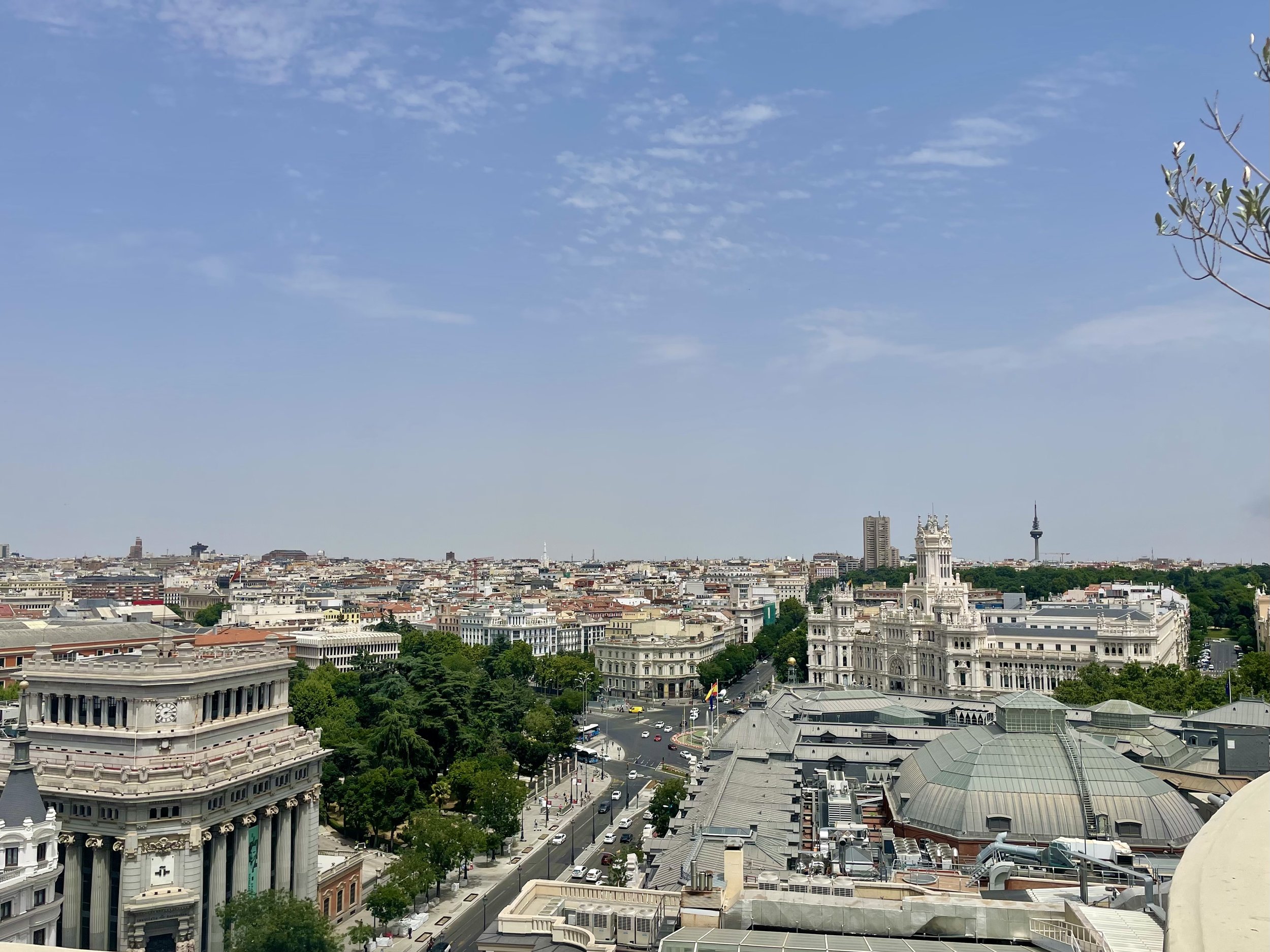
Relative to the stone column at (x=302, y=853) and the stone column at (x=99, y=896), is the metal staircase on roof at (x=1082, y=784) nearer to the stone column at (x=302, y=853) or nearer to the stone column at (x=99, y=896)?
the stone column at (x=302, y=853)

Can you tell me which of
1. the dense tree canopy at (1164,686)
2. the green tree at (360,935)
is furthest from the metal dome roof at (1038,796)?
the dense tree canopy at (1164,686)

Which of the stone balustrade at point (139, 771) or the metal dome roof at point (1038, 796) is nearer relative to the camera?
the stone balustrade at point (139, 771)

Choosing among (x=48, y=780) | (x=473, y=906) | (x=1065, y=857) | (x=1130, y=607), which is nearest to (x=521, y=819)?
(x=473, y=906)

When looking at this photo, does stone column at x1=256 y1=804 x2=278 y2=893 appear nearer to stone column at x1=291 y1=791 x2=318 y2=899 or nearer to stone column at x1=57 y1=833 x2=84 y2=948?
stone column at x1=291 y1=791 x2=318 y2=899

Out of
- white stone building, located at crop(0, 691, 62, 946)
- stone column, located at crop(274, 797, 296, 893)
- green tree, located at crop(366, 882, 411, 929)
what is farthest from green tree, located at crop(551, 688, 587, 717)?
white stone building, located at crop(0, 691, 62, 946)

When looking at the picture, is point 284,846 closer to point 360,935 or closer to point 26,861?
point 360,935

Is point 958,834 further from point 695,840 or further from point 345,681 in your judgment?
Answer: point 345,681
